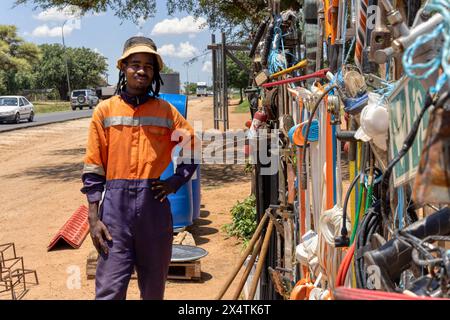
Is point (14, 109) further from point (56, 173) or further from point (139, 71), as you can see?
point (139, 71)

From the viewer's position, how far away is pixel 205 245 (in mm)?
6551

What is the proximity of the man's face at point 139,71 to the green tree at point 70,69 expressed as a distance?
238 feet

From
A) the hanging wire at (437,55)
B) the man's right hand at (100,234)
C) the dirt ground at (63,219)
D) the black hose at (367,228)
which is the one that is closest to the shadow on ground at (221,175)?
the dirt ground at (63,219)

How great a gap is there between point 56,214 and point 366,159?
22.1ft

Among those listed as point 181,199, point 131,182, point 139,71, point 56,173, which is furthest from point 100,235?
point 56,173

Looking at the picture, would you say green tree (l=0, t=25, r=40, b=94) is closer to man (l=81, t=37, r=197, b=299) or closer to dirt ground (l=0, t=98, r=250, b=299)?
dirt ground (l=0, t=98, r=250, b=299)

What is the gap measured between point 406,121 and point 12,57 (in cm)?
5869

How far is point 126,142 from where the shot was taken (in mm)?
3018

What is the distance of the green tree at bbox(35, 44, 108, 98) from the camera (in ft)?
239

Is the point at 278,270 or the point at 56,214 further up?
the point at 278,270

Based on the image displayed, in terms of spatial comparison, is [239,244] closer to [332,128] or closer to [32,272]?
[32,272]
